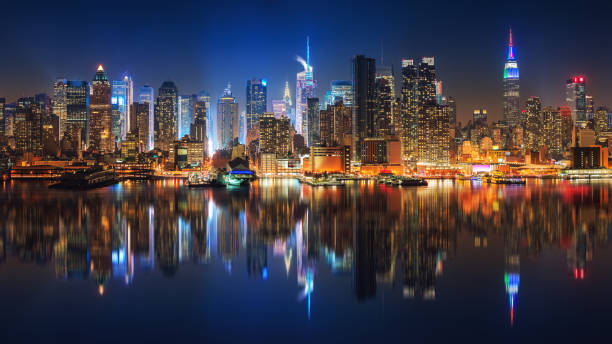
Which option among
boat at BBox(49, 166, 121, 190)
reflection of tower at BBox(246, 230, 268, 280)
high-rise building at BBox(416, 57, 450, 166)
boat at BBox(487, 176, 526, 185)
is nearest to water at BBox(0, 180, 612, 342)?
reflection of tower at BBox(246, 230, 268, 280)

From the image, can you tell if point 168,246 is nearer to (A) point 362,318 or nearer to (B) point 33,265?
(B) point 33,265

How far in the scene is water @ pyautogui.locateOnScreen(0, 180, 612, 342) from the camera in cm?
1282

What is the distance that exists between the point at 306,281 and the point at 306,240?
24.2 feet

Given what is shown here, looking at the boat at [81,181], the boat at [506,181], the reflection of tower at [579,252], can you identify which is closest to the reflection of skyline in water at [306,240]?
the reflection of tower at [579,252]

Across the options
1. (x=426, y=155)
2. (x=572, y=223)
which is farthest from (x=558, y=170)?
(x=572, y=223)

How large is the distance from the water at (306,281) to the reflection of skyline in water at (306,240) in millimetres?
109

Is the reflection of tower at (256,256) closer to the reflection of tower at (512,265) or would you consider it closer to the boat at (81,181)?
the reflection of tower at (512,265)

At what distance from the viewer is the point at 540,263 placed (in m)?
19.5

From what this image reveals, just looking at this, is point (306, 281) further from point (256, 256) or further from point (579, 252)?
point (579, 252)

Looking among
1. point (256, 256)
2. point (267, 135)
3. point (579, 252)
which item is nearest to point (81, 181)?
point (256, 256)

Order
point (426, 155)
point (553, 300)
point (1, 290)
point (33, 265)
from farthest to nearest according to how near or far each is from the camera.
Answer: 1. point (426, 155)
2. point (33, 265)
3. point (1, 290)
4. point (553, 300)

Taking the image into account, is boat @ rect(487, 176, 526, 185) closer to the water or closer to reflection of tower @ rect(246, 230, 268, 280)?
the water

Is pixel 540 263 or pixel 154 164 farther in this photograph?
pixel 154 164

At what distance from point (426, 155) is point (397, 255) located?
531 feet
